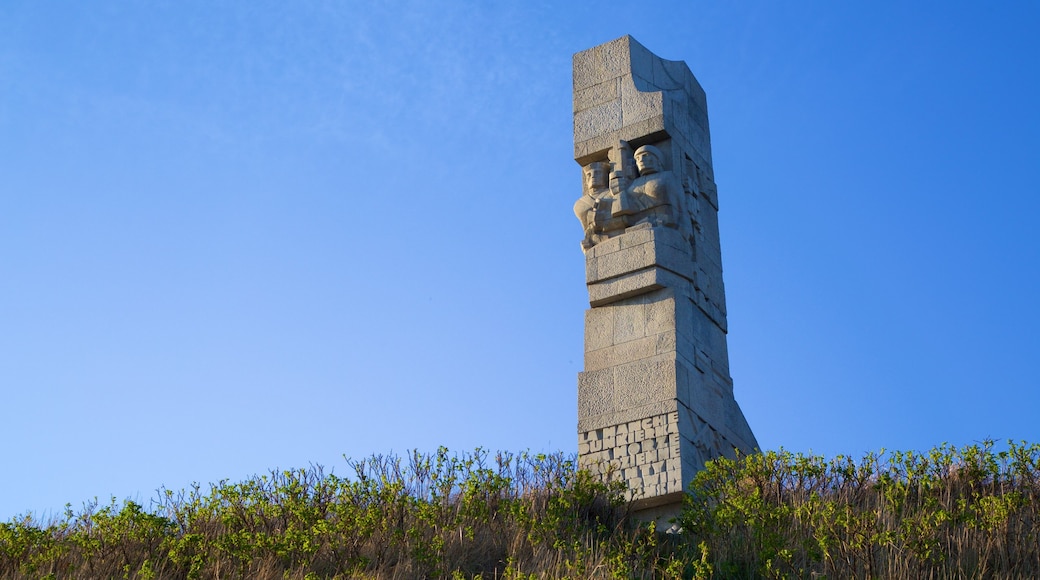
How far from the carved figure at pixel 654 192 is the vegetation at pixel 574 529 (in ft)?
8.71

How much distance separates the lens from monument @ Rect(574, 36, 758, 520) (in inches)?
387

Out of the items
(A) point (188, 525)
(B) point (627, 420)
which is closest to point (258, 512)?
(A) point (188, 525)

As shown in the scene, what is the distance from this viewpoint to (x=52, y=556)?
7.70 metres

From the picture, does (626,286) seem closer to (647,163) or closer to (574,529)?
(647,163)

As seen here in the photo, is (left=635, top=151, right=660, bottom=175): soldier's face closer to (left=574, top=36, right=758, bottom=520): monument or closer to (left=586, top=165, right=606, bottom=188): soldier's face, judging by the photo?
(left=574, top=36, right=758, bottom=520): monument

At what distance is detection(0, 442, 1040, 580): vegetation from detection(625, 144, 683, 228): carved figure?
2.65m

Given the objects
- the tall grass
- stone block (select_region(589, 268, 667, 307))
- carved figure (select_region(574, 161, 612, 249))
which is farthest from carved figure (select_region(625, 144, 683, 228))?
the tall grass

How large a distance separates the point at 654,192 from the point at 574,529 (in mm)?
3934

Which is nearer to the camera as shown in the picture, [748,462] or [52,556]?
[52,556]

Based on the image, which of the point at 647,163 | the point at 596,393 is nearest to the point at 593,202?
the point at 647,163

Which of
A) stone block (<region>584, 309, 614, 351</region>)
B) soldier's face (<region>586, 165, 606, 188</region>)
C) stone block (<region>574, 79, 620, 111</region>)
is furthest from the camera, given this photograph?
stone block (<region>574, 79, 620, 111</region>)

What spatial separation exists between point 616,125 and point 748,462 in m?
4.01

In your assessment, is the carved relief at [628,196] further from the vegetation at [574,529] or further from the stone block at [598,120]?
the vegetation at [574,529]

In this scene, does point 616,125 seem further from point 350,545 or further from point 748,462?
point 350,545
